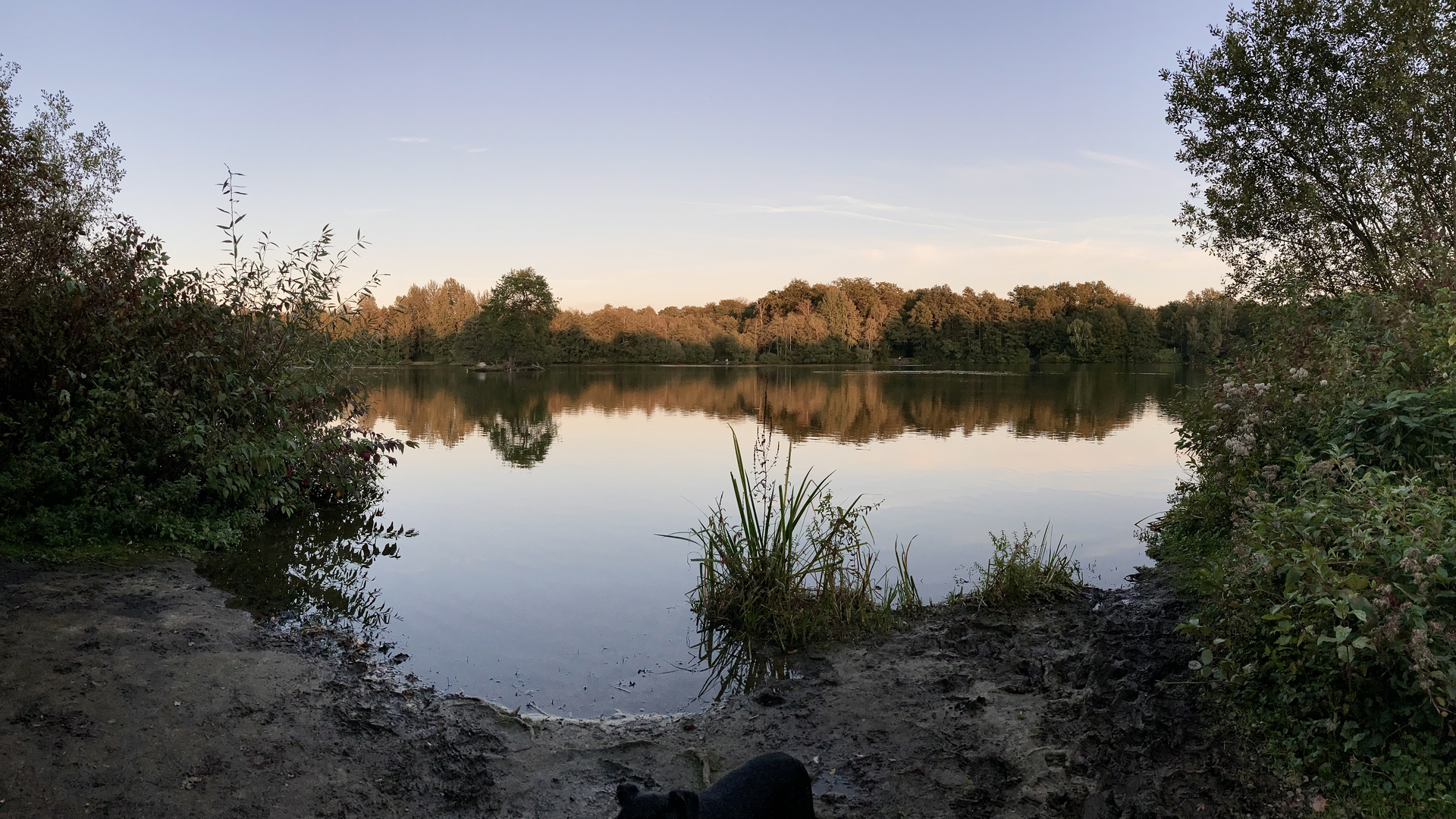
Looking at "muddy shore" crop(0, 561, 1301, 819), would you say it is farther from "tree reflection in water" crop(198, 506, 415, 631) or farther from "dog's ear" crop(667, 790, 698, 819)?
"dog's ear" crop(667, 790, 698, 819)

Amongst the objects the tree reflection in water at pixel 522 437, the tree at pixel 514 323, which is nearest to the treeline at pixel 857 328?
the tree at pixel 514 323

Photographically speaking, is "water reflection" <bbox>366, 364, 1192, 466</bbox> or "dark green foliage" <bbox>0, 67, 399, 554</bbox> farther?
"water reflection" <bbox>366, 364, 1192, 466</bbox>

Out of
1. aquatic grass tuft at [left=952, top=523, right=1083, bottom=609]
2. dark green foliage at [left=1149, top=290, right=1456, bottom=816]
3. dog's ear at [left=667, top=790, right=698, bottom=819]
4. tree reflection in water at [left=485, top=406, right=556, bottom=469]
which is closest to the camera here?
dog's ear at [left=667, top=790, right=698, bottom=819]

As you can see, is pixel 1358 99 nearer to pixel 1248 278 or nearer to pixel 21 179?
pixel 1248 278

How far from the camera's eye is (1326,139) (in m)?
13.5

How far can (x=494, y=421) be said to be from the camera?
81.5ft

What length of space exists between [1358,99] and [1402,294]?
21.8 ft

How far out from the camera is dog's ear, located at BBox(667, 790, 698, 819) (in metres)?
2.43

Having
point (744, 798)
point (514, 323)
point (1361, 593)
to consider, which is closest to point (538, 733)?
point (744, 798)

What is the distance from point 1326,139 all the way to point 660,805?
16.4m

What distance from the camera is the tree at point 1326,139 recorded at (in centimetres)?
1191

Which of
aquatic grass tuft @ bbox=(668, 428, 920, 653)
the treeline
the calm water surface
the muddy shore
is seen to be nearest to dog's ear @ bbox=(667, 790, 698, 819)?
the muddy shore

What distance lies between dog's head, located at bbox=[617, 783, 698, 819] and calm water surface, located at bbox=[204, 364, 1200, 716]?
2.96 m

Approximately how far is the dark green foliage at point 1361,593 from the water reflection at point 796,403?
6.54 m
